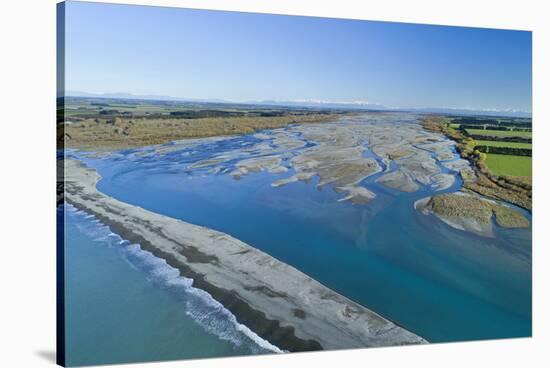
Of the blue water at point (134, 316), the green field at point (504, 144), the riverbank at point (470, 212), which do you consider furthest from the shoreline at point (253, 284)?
the green field at point (504, 144)

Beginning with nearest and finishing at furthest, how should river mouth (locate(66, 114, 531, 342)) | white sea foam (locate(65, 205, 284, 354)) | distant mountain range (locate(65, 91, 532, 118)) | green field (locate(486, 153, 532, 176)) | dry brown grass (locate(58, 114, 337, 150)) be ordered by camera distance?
white sea foam (locate(65, 205, 284, 354)) → distant mountain range (locate(65, 91, 532, 118)) → river mouth (locate(66, 114, 531, 342)) → dry brown grass (locate(58, 114, 337, 150)) → green field (locate(486, 153, 532, 176))

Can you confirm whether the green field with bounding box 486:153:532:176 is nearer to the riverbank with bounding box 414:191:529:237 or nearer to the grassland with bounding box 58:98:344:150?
the riverbank with bounding box 414:191:529:237

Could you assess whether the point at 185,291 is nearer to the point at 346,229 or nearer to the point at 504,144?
the point at 346,229

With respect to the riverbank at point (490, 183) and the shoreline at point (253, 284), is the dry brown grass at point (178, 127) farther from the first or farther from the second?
the riverbank at point (490, 183)

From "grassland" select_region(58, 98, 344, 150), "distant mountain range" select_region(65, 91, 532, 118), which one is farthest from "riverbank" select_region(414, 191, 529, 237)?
"grassland" select_region(58, 98, 344, 150)

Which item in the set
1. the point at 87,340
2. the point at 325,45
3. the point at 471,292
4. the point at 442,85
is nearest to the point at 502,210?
the point at 471,292

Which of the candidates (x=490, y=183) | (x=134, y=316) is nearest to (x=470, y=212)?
(x=490, y=183)
